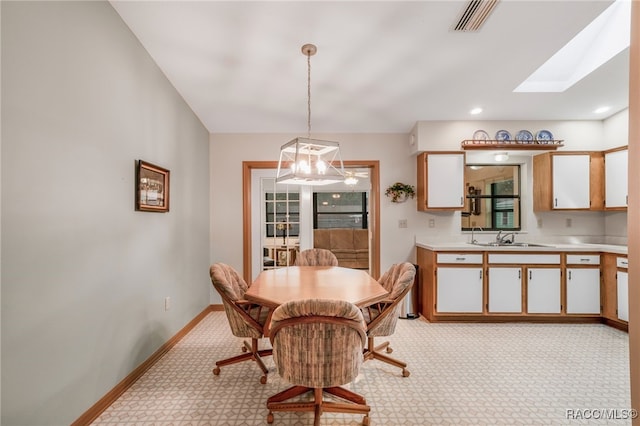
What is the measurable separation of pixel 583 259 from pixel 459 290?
1.43 m

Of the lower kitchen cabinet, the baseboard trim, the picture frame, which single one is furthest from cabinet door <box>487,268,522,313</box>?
the picture frame

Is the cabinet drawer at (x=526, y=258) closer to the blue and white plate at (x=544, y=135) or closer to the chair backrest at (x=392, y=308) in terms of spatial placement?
the blue and white plate at (x=544, y=135)

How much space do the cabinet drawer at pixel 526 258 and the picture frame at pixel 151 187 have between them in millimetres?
3513

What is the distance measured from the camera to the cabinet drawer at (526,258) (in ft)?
11.3

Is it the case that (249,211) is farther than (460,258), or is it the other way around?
(249,211)

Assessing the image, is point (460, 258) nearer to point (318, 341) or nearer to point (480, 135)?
point (480, 135)

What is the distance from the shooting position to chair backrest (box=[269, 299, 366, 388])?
4.91 feet

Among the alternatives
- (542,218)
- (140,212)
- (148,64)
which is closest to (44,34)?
(148,64)

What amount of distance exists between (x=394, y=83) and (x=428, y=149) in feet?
3.89

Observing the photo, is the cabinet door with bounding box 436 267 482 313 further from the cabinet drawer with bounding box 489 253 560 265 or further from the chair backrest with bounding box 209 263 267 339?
the chair backrest with bounding box 209 263 267 339

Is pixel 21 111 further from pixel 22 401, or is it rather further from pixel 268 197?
pixel 268 197

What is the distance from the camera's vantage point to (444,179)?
12.5 feet
